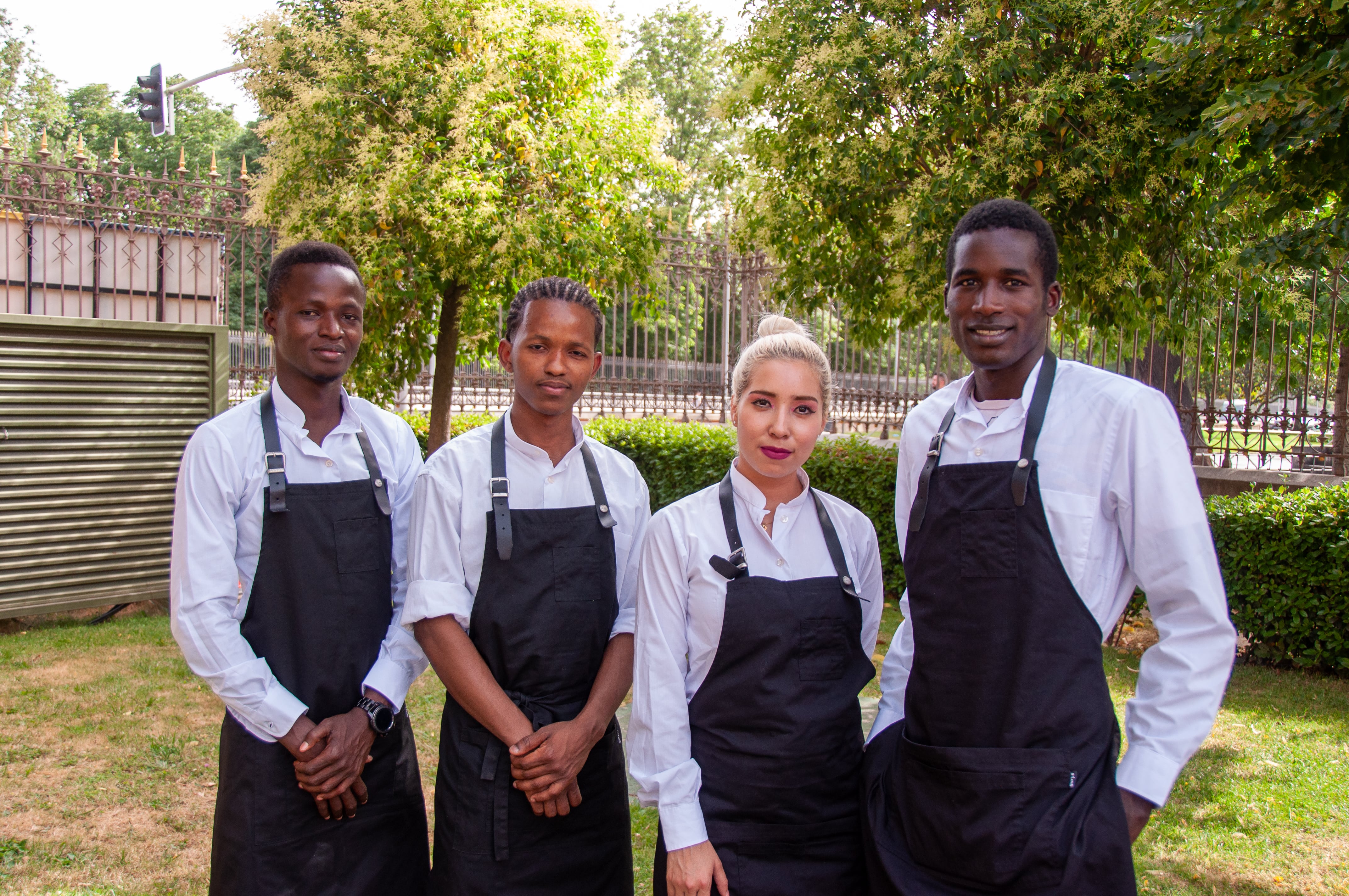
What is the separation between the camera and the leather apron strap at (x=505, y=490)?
227 centimetres

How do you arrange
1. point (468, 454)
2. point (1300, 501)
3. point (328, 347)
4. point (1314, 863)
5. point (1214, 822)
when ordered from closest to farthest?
1. point (468, 454)
2. point (328, 347)
3. point (1314, 863)
4. point (1214, 822)
5. point (1300, 501)

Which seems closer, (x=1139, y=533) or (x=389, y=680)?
(x=1139, y=533)

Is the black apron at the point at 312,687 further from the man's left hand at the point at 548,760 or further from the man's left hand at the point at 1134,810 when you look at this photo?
the man's left hand at the point at 1134,810

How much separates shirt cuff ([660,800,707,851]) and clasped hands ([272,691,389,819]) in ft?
2.74

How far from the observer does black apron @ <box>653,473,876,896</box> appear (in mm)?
2014

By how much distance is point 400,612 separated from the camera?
2.46m

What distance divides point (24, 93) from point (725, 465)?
38214mm

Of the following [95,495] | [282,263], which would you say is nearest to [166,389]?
[95,495]

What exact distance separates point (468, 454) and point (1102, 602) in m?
1.47

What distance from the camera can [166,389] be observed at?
21.8 feet

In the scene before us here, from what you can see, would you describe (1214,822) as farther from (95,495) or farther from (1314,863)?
(95,495)

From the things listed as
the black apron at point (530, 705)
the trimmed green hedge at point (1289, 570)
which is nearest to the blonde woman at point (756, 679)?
the black apron at point (530, 705)

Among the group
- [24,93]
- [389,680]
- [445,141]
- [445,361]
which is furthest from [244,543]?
[24,93]

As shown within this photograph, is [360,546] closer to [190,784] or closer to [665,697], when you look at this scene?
[665,697]
